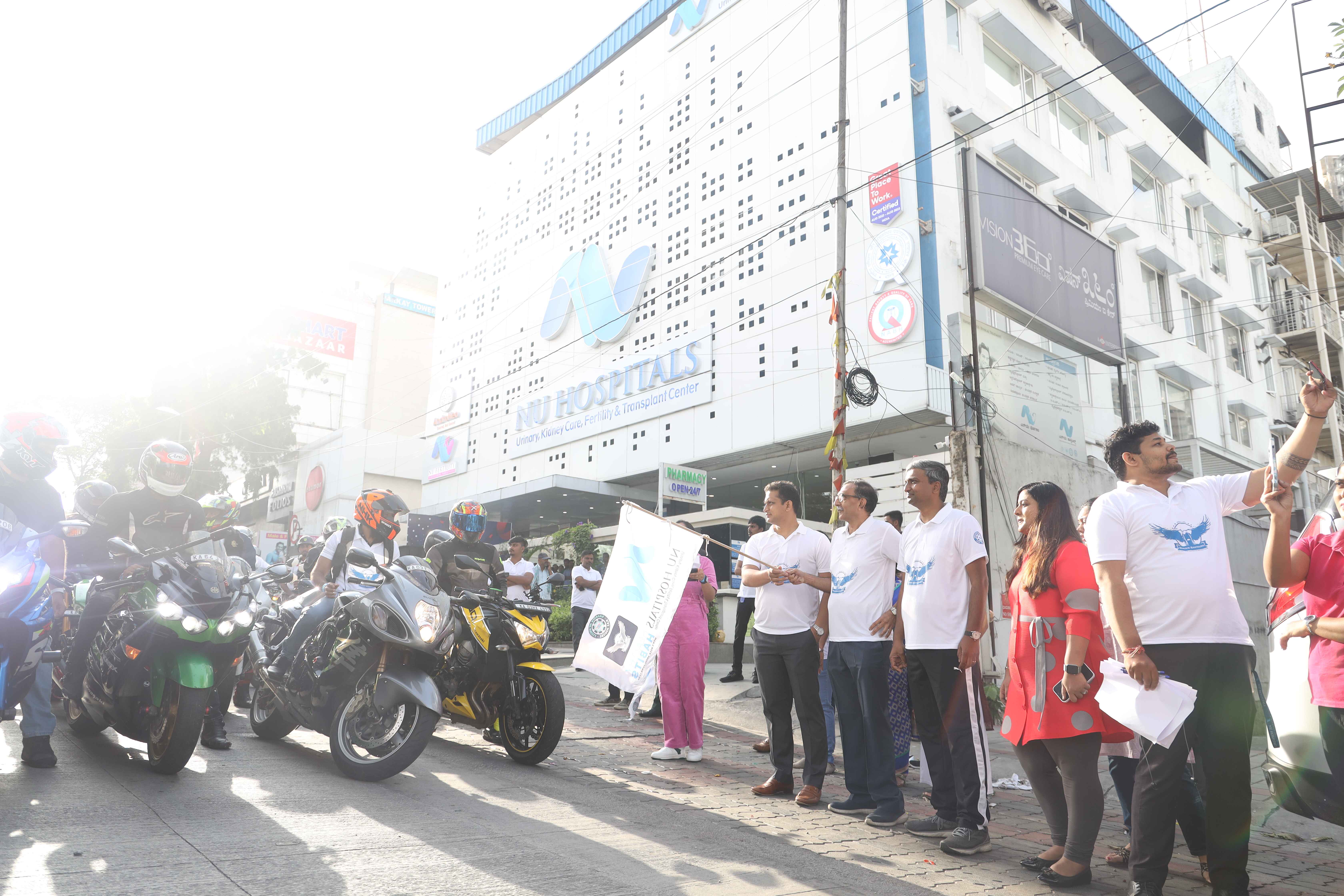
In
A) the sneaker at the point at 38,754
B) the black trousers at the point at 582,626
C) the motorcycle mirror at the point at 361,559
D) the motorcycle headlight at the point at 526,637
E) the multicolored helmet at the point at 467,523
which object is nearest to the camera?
the sneaker at the point at 38,754

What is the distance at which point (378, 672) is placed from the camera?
475 centimetres

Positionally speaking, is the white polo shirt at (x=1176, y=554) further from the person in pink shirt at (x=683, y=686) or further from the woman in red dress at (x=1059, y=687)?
the person in pink shirt at (x=683, y=686)

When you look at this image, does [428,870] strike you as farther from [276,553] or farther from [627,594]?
[276,553]

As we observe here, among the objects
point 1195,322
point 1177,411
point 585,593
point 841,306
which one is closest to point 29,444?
point 585,593

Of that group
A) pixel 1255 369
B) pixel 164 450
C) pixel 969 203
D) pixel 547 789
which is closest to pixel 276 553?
pixel 164 450

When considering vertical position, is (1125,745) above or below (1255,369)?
below

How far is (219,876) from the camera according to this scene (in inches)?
118

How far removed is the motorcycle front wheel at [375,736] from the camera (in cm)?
470

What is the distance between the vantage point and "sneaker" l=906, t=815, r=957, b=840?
4258 mm

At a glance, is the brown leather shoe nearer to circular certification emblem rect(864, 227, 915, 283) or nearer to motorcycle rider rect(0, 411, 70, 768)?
motorcycle rider rect(0, 411, 70, 768)

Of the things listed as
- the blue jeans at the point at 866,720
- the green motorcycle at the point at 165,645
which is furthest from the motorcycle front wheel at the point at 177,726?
Answer: the blue jeans at the point at 866,720

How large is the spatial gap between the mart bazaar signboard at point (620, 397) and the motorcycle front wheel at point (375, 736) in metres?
20.7

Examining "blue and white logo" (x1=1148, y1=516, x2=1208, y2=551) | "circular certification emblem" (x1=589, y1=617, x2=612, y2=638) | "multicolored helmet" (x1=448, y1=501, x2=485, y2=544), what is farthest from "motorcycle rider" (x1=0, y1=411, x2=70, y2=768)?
"blue and white logo" (x1=1148, y1=516, x2=1208, y2=551)

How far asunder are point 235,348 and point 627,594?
3145 cm
